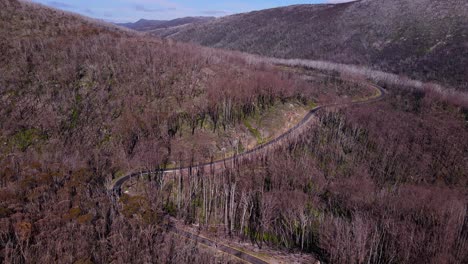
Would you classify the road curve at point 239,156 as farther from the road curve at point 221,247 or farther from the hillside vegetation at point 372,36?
the hillside vegetation at point 372,36

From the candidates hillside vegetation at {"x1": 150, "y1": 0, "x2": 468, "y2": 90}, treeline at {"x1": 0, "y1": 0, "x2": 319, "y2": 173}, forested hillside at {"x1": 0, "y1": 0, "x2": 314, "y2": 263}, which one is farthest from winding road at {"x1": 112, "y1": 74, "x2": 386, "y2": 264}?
hillside vegetation at {"x1": 150, "y1": 0, "x2": 468, "y2": 90}

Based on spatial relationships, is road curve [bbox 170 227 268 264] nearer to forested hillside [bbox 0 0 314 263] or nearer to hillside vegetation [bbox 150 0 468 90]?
forested hillside [bbox 0 0 314 263]

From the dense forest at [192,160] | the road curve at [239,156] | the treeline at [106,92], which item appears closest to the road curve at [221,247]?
the dense forest at [192,160]

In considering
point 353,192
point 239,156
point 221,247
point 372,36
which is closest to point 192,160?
point 239,156

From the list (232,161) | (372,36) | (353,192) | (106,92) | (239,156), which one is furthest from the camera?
(372,36)

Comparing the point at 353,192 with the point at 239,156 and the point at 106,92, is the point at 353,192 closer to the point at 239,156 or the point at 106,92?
the point at 239,156

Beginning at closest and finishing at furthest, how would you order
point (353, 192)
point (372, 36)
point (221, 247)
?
point (221, 247)
point (353, 192)
point (372, 36)

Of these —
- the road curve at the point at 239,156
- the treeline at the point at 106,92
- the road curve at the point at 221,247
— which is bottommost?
the road curve at the point at 221,247
